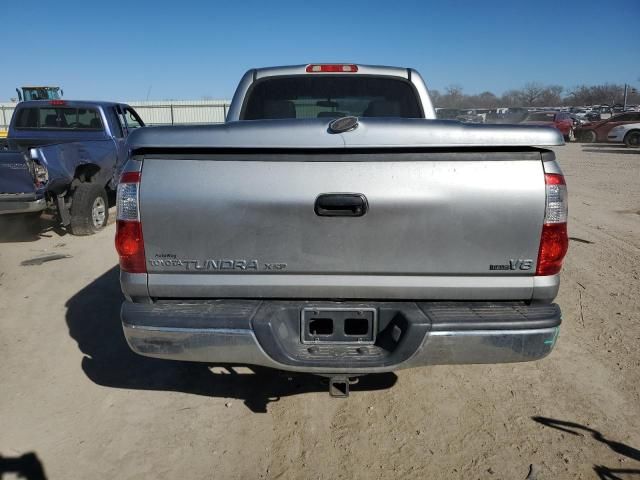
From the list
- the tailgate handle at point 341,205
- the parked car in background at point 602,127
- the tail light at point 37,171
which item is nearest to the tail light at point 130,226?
the tailgate handle at point 341,205

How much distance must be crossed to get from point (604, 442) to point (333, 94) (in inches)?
123

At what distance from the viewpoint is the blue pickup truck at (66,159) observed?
6574 millimetres

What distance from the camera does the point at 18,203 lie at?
258 inches

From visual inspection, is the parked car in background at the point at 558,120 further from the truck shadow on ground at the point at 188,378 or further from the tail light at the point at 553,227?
the tail light at the point at 553,227

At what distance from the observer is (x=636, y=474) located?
2.59m

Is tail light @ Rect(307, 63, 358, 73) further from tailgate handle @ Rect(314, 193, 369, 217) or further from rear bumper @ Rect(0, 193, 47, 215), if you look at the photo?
rear bumper @ Rect(0, 193, 47, 215)

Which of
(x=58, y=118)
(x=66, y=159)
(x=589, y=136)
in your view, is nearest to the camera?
(x=66, y=159)

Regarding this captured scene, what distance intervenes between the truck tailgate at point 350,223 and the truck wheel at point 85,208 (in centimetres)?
565

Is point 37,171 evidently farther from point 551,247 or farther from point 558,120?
point 558,120

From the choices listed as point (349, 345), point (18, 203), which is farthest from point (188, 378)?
point (18, 203)

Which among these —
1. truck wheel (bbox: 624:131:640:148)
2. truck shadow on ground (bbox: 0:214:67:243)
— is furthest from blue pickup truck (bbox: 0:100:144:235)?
truck wheel (bbox: 624:131:640:148)

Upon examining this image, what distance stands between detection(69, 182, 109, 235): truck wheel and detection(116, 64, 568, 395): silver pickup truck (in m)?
5.56

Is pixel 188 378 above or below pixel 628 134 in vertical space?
below

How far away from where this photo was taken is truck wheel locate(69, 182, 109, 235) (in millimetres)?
7496
